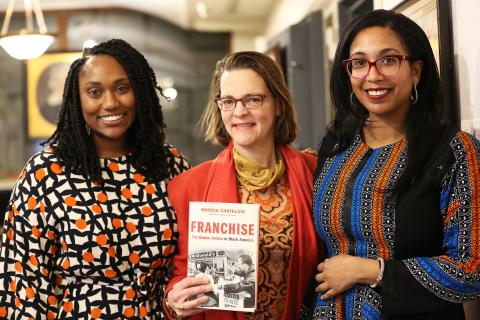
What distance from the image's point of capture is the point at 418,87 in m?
1.59

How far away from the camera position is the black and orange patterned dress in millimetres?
1827

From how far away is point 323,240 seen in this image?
1.78 metres

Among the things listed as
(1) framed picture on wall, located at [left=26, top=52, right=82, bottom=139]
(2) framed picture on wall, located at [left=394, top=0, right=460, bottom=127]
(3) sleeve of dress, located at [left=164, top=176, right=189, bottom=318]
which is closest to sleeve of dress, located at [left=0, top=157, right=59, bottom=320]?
(3) sleeve of dress, located at [left=164, top=176, right=189, bottom=318]

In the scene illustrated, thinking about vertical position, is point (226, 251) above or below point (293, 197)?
below

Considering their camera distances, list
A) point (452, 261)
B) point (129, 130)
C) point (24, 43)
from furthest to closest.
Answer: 1. point (24, 43)
2. point (129, 130)
3. point (452, 261)

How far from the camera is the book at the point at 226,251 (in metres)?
1.61

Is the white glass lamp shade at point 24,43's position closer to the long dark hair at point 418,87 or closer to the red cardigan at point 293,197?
the red cardigan at point 293,197

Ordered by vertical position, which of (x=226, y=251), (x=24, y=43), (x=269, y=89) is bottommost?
(x=226, y=251)

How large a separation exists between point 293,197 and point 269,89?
33 cm

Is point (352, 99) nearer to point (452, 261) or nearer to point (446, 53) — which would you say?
point (446, 53)

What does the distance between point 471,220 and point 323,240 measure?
18.4 inches

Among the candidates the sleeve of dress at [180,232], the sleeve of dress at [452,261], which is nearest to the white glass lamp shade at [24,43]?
the sleeve of dress at [180,232]

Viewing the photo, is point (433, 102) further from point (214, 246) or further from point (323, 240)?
point (214, 246)

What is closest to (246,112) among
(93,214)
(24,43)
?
(93,214)
